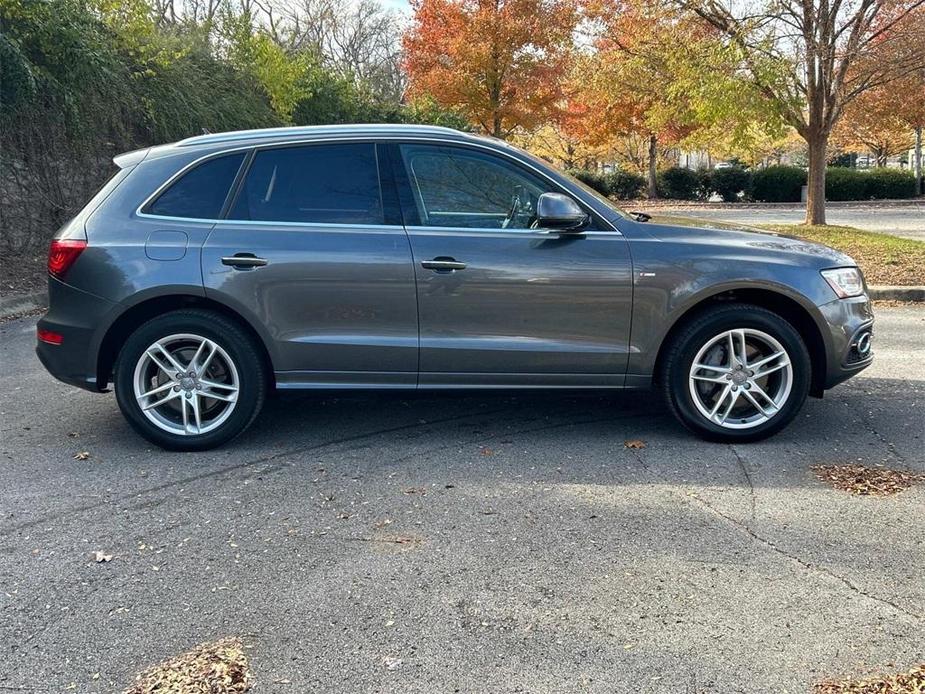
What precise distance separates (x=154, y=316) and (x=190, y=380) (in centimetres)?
41

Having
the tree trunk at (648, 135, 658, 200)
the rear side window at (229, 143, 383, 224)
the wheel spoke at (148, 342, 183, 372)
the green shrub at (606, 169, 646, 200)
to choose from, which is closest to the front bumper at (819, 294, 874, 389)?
the rear side window at (229, 143, 383, 224)

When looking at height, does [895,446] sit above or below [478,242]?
below

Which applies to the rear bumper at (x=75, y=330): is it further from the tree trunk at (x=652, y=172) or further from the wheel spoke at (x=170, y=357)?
the tree trunk at (x=652, y=172)

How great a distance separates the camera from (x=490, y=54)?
22438mm

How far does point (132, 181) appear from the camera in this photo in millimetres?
4492

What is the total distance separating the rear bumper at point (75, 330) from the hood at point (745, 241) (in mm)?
3053

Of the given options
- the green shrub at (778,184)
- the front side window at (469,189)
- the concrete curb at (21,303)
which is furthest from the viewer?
the green shrub at (778,184)

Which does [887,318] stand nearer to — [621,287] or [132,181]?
[621,287]

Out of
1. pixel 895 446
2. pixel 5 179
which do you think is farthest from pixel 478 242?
pixel 5 179

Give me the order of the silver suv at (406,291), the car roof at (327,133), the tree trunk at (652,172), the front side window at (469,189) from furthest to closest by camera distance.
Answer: the tree trunk at (652,172), the car roof at (327,133), the front side window at (469,189), the silver suv at (406,291)

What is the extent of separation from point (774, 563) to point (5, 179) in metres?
10.4

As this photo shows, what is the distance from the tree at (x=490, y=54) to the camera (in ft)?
72.9

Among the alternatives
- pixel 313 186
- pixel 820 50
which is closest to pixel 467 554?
pixel 313 186

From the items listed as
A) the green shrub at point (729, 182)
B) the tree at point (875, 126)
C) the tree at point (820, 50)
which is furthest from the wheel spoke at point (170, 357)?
the green shrub at point (729, 182)
